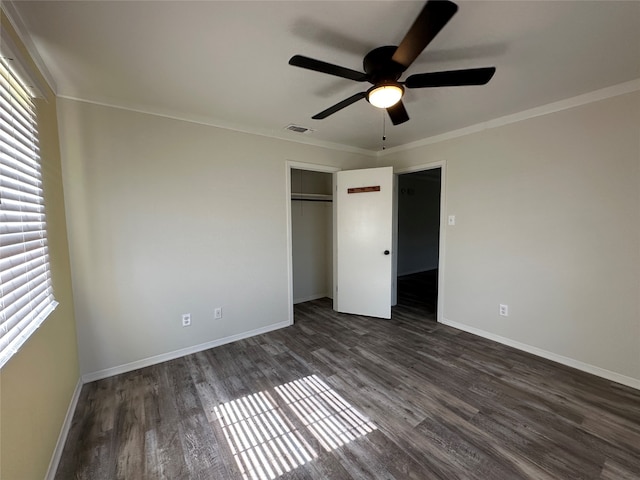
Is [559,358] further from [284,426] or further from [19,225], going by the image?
[19,225]

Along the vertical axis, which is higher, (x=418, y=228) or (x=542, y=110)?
(x=542, y=110)

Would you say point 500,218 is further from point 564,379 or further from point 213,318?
point 213,318

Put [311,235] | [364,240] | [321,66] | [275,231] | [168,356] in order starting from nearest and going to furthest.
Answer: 1. [321,66]
2. [168,356]
3. [275,231]
4. [364,240]
5. [311,235]

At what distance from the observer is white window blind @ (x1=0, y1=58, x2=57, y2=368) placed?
1206 mm

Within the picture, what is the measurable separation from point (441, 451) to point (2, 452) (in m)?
2.07

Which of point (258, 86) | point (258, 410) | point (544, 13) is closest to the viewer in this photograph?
point (544, 13)

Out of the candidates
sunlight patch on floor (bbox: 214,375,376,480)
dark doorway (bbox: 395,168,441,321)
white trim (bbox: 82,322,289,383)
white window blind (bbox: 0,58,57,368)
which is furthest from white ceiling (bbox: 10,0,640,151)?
dark doorway (bbox: 395,168,441,321)

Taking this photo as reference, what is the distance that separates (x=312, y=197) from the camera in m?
4.41

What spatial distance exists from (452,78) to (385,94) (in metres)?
0.39

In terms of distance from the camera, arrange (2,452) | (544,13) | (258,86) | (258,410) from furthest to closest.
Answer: (258,86), (258,410), (544,13), (2,452)

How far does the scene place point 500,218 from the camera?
2.96 m

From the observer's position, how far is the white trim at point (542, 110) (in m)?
2.17

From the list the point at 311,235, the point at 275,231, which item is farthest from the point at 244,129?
the point at 311,235

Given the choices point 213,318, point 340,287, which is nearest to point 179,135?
point 213,318
